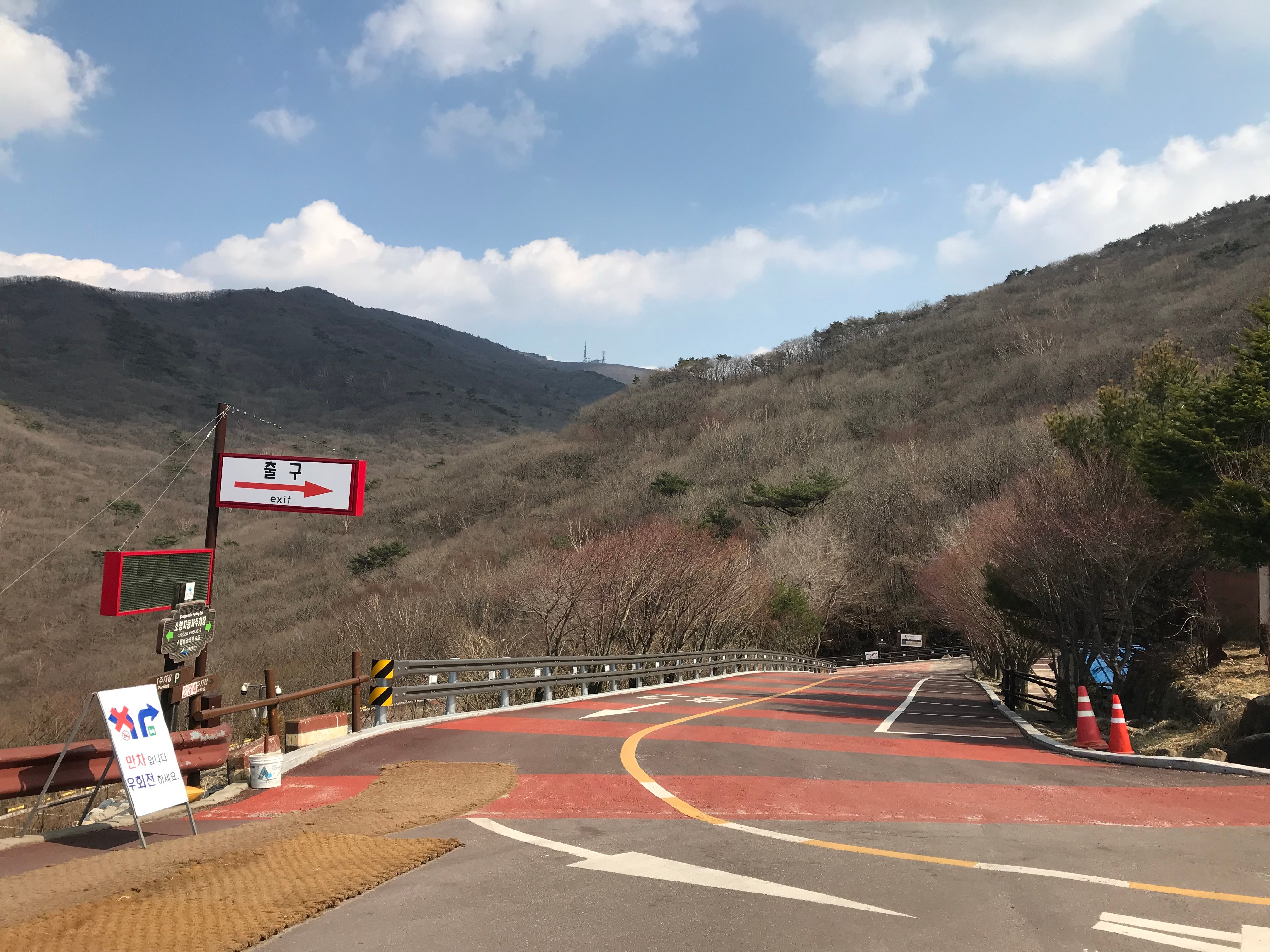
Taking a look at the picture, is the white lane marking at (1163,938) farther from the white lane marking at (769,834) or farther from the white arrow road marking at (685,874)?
the white lane marking at (769,834)

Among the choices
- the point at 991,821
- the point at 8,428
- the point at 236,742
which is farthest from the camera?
the point at 8,428

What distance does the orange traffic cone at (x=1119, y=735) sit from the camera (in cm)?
1146

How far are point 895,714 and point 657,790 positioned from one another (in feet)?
38.9

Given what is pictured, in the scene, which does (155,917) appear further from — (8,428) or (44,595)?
(8,428)

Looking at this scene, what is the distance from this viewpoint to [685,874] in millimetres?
5449

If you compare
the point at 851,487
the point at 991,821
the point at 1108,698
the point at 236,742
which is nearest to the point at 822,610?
the point at 851,487

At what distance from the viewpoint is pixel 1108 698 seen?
69.3 ft

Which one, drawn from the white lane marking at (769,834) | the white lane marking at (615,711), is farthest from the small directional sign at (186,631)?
the white lane marking at (615,711)

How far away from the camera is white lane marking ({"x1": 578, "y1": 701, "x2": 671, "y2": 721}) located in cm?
1516

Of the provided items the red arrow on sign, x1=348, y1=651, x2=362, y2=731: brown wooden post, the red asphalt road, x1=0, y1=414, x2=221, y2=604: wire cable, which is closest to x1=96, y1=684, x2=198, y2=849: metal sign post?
the red asphalt road

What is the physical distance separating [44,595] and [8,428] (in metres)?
58.5

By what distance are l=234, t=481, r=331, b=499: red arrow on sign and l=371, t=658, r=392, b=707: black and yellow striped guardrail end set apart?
2.62 m

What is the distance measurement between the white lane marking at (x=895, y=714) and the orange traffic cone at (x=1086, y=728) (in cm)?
306

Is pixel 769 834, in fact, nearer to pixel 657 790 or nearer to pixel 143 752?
pixel 657 790
